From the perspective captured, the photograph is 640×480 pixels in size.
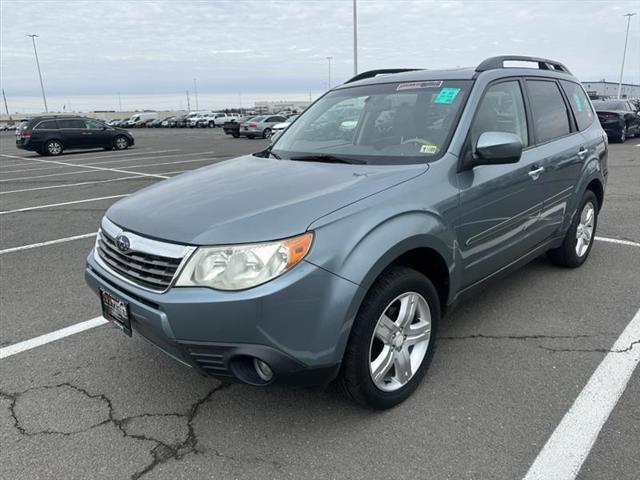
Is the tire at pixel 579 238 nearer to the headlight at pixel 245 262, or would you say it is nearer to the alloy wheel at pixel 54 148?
the headlight at pixel 245 262

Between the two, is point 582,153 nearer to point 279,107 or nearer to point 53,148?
point 53,148

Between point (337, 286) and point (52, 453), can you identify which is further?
point (52, 453)

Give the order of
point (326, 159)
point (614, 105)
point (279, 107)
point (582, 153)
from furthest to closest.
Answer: point (279, 107)
point (614, 105)
point (582, 153)
point (326, 159)

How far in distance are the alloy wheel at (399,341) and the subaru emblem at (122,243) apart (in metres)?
1.31

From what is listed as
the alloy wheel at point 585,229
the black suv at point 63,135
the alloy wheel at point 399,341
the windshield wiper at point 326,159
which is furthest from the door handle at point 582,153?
the black suv at point 63,135

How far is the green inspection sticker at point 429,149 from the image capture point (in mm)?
2957

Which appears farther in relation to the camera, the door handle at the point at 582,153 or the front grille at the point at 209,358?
the door handle at the point at 582,153

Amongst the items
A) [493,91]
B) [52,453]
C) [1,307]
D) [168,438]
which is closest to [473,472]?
[168,438]

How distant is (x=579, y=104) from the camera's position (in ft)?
15.1

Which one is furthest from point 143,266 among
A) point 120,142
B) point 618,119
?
point 120,142

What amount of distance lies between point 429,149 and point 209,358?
5.75ft

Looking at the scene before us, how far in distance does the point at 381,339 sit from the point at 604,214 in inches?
233

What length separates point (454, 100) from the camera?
317cm

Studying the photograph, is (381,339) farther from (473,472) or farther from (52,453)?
(52,453)
